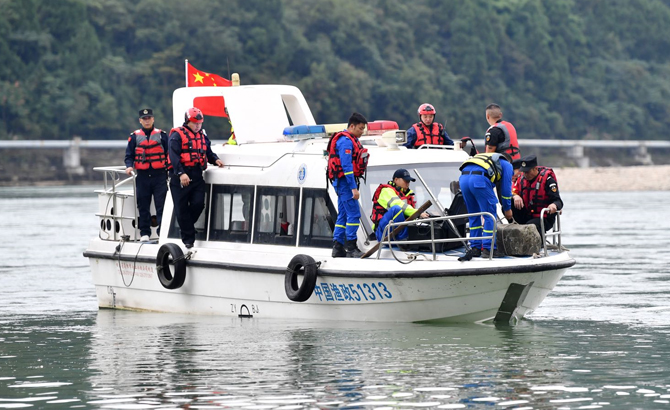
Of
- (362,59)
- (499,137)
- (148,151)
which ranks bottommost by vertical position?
(148,151)

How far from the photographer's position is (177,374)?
453 inches

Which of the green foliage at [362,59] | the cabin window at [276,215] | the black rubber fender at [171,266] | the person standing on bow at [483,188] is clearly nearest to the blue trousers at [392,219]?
the person standing on bow at [483,188]

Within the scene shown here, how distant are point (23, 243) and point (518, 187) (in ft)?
58.8

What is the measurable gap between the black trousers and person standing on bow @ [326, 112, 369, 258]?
82.4 inches

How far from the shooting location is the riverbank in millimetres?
68188

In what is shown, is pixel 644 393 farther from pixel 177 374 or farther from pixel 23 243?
pixel 23 243

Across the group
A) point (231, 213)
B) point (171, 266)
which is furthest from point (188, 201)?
point (171, 266)

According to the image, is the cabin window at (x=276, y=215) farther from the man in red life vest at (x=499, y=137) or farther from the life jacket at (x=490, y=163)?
the man in red life vest at (x=499, y=137)

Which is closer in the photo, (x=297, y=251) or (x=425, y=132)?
(x=297, y=251)

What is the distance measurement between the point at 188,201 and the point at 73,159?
231ft

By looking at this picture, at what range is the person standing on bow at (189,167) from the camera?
15062 mm

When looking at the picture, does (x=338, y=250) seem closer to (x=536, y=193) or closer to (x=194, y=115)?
(x=536, y=193)

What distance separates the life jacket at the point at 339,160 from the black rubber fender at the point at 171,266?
2.45 m

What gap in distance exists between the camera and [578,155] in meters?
105
